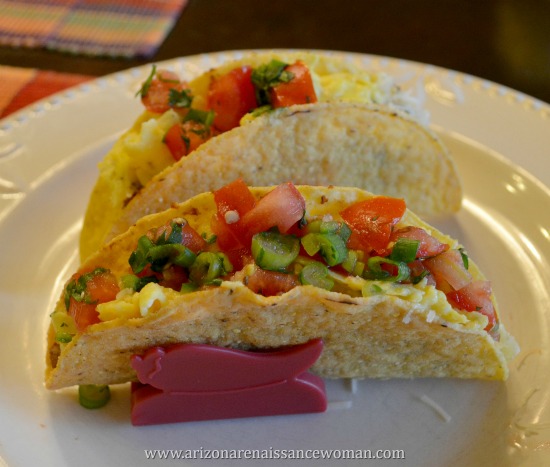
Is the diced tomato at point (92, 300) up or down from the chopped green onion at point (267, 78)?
down

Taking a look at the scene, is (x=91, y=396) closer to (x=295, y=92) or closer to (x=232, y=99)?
(x=232, y=99)

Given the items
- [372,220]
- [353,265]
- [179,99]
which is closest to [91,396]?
[353,265]

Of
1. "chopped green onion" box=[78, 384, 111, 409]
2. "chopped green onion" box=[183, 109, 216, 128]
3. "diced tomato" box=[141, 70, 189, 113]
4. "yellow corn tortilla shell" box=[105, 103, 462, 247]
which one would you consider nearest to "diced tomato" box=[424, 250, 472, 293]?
"yellow corn tortilla shell" box=[105, 103, 462, 247]

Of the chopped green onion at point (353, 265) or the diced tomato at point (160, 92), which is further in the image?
the diced tomato at point (160, 92)

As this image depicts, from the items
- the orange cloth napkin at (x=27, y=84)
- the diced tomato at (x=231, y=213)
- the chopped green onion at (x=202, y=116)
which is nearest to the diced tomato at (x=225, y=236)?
the diced tomato at (x=231, y=213)

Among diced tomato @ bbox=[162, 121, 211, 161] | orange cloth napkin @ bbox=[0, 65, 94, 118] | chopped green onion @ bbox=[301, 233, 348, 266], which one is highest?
chopped green onion @ bbox=[301, 233, 348, 266]

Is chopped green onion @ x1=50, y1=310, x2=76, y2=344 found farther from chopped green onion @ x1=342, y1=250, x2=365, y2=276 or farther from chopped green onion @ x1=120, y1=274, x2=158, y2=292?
chopped green onion @ x1=342, y1=250, x2=365, y2=276

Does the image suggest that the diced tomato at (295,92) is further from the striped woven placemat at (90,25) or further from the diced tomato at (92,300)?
the striped woven placemat at (90,25)
